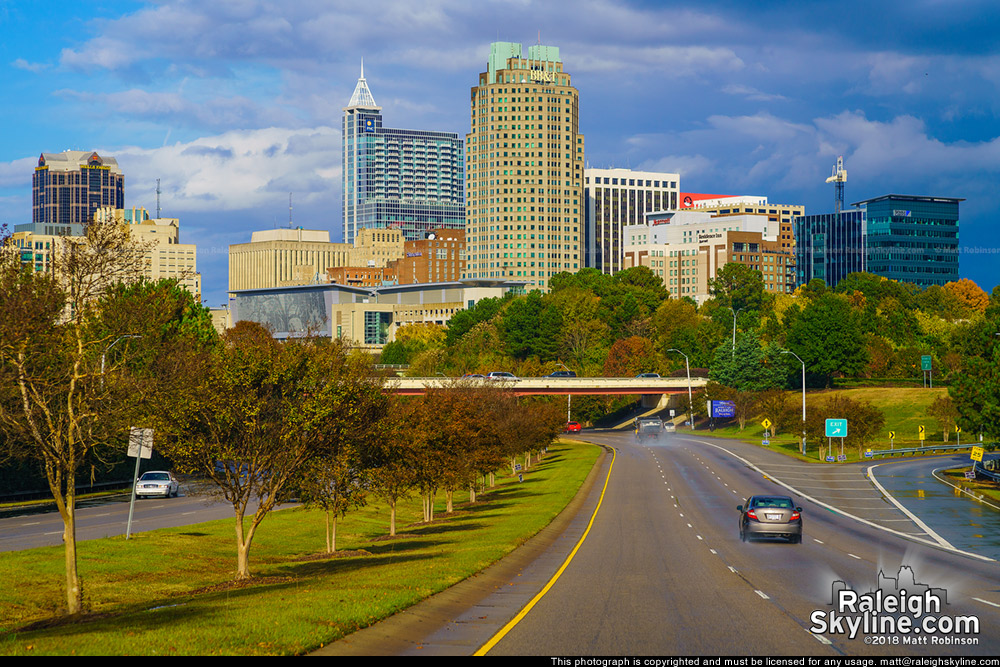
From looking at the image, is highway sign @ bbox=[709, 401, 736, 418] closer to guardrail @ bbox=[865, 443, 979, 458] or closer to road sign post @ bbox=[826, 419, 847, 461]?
guardrail @ bbox=[865, 443, 979, 458]

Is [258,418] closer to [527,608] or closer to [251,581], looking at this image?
[251,581]

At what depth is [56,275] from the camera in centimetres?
2398

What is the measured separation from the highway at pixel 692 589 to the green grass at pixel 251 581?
120cm

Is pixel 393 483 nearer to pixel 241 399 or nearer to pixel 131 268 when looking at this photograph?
pixel 241 399

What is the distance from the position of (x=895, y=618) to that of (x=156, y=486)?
180 ft

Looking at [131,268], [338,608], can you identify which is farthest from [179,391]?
[338,608]

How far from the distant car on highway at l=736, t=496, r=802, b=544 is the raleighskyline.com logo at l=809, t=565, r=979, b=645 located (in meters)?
12.3

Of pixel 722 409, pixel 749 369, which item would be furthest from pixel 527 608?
pixel 749 369

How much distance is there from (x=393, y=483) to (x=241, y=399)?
1648 centimetres

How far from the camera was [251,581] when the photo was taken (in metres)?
28.4

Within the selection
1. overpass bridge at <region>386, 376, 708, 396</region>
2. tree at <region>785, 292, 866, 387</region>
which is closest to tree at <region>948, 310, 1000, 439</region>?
overpass bridge at <region>386, 376, 708, 396</region>

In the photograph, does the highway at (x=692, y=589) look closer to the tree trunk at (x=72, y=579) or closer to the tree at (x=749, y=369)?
the tree trunk at (x=72, y=579)

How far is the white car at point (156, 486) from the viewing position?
216 ft

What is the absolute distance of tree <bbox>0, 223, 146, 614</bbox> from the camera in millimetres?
22672
